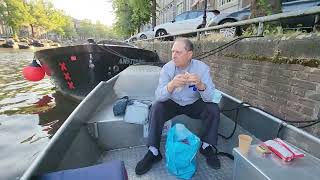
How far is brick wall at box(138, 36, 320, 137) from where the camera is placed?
3141 millimetres

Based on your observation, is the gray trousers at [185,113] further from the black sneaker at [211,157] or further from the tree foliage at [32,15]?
the tree foliage at [32,15]

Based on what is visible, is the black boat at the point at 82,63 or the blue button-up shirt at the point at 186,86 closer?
the blue button-up shirt at the point at 186,86

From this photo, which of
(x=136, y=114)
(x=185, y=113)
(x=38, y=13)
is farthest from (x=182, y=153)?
(x=38, y=13)

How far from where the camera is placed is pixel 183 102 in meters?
2.87

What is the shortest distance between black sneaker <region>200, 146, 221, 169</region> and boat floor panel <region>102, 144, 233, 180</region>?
0.15 feet

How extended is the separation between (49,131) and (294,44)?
561 cm

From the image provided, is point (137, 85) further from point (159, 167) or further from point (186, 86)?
point (159, 167)

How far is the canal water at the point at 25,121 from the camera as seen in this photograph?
4590mm

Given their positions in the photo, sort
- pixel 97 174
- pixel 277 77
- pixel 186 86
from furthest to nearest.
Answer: pixel 277 77 → pixel 186 86 → pixel 97 174

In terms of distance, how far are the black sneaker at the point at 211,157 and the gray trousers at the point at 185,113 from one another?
11 centimetres

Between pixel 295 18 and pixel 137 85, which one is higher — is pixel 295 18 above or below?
above

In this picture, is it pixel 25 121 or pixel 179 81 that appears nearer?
pixel 179 81

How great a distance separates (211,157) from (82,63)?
224 inches

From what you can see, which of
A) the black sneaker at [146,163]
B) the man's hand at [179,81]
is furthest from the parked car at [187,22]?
the black sneaker at [146,163]
